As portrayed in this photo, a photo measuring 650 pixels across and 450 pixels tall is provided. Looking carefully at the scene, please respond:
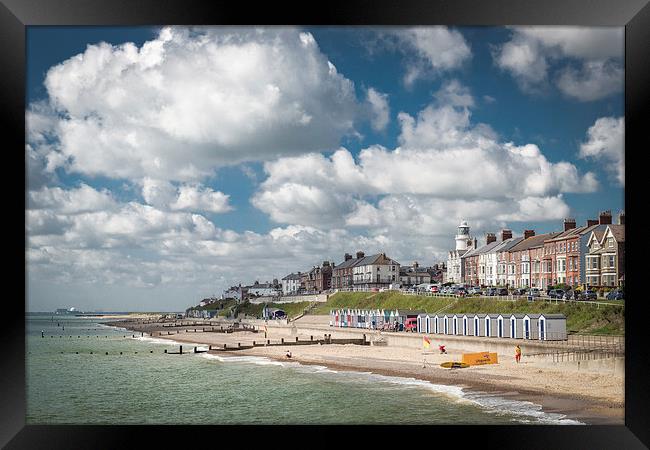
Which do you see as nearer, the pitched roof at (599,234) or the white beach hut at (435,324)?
the pitched roof at (599,234)

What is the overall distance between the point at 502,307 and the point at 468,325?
323 cm

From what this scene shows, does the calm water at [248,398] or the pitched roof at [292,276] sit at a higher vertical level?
the pitched roof at [292,276]

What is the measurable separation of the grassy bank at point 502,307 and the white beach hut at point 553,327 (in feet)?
2.61

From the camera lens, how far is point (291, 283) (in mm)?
59344

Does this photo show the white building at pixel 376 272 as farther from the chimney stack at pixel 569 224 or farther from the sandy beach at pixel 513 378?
the chimney stack at pixel 569 224

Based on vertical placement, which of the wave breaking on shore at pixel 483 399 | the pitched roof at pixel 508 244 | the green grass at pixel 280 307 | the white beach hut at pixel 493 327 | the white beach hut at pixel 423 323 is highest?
the pitched roof at pixel 508 244

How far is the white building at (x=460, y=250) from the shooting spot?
31109 millimetres

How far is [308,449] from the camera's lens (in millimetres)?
6391

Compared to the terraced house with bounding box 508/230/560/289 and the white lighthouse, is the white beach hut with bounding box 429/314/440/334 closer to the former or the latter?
the terraced house with bounding box 508/230/560/289

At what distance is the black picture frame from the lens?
19.6 feet

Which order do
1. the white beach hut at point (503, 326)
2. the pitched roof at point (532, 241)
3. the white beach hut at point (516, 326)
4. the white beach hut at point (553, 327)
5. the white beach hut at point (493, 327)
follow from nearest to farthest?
the white beach hut at point (553, 327), the white beach hut at point (516, 326), the white beach hut at point (503, 326), the white beach hut at point (493, 327), the pitched roof at point (532, 241)

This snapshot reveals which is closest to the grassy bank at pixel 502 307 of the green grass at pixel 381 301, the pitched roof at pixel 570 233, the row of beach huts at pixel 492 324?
the green grass at pixel 381 301

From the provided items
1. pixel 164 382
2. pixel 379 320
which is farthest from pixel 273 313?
pixel 164 382

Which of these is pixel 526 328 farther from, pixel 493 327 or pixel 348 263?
pixel 348 263
